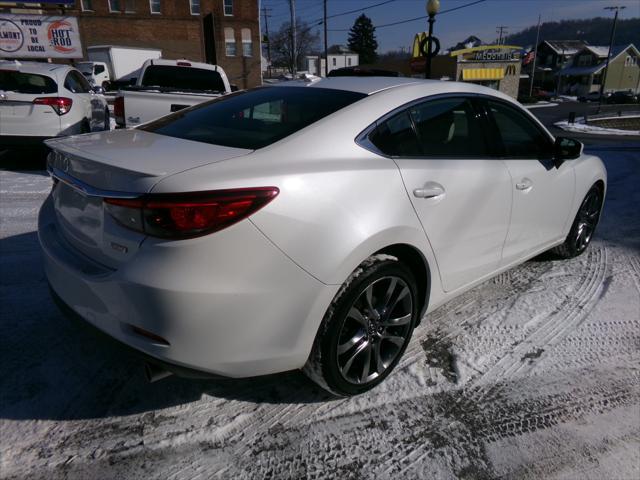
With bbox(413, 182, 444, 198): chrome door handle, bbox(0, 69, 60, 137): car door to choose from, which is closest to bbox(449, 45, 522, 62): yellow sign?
bbox(0, 69, 60, 137): car door

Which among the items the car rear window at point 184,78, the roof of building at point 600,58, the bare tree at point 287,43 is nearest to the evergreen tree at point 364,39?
the bare tree at point 287,43

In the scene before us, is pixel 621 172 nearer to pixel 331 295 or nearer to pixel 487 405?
pixel 487 405

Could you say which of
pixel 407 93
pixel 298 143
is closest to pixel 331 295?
pixel 298 143

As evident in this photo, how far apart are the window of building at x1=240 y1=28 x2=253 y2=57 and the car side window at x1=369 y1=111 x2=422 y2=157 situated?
4190 cm

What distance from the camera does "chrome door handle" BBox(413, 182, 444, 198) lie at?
228 cm

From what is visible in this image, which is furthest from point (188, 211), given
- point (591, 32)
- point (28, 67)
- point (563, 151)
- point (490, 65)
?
point (591, 32)

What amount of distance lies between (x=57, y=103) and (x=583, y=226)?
7247mm

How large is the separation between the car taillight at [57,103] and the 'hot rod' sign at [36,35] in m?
13.7

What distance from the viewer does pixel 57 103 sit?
6914 mm

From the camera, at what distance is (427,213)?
2328mm

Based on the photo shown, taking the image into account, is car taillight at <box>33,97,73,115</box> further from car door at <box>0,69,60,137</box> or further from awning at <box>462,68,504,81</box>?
awning at <box>462,68,504,81</box>

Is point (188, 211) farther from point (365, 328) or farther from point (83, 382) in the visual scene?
point (83, 382)

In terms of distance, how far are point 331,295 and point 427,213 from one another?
722mm

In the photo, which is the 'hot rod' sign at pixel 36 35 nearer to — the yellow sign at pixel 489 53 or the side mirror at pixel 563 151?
the side mirror at pixel 563 151
